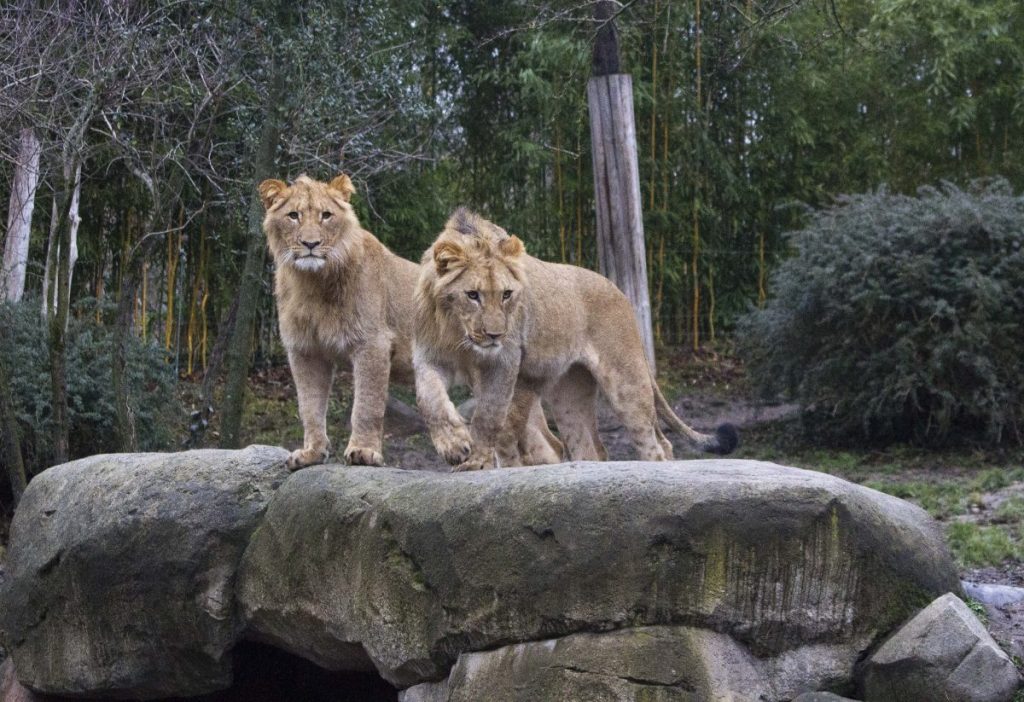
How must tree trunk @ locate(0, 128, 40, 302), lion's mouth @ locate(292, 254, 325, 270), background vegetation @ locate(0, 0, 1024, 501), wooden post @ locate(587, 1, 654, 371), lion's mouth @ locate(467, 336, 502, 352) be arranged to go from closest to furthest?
lion's mouth @ locate(467, 336, 502, 352), lion's mouth @ locate(292, 254, 325, 270), background vegetation @ locate(0, 0, 1024, 501), tree trunk @ locate(0, 128, 40, 302), wooden post @ locate(587, 1, 654, 371)

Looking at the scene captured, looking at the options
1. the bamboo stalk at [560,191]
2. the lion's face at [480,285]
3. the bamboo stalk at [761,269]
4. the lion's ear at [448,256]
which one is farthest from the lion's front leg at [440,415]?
the bamboo stalk at [761,269]

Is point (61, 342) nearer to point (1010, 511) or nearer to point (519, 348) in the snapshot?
point (519, 348)

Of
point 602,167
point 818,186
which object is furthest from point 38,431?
point 818,186

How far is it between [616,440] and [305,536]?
6289 mm

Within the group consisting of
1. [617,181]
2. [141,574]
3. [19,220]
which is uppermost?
[617,181]

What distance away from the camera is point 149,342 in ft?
33.7

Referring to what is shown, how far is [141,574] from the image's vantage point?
6.15m

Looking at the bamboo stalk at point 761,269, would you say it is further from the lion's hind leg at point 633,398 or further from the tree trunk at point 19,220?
the lion's hind leg at point 633,398

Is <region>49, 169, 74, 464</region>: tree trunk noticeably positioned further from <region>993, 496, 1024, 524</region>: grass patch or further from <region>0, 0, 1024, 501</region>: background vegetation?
<region>993, 496, 1024, 524</region>: grass patch

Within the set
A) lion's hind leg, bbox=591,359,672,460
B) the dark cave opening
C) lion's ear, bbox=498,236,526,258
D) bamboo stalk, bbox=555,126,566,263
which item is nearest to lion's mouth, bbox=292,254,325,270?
lion's ear, bbox=498,236,526,258

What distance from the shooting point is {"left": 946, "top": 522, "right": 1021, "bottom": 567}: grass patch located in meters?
7.49

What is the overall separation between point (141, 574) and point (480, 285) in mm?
2009

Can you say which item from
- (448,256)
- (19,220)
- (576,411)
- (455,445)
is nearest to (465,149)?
(19,220)

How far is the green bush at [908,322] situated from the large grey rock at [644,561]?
5.51 meters
